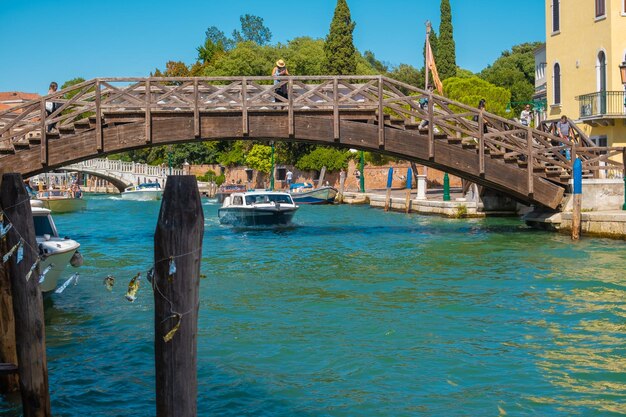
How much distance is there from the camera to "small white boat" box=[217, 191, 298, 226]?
26125 millimetres

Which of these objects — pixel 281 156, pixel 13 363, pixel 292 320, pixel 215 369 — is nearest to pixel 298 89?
pixel 292 320

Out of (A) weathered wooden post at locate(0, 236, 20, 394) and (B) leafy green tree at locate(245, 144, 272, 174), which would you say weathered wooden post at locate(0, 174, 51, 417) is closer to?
(A) weathered wooden post at locate(0, 236, 20, 394)

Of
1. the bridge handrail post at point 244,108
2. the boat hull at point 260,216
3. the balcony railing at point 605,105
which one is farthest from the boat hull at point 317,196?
the bridge handrail post at point 244,108

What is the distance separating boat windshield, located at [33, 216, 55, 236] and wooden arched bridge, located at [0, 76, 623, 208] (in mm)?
5671

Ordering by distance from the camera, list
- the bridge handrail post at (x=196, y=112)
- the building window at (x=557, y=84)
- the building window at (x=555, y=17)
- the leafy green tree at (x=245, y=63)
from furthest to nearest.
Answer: the leafy green tree at (x=245, y=63)
the building window at (x=557, y=84)
the building window at (x=555, y=17)
the bridge handrail post at (x=196, y=112)

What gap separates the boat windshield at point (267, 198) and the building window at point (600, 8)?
1174cm

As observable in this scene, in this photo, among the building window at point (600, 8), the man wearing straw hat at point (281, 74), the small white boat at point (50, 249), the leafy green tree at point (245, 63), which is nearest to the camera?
the small white boat at point (50, 249)

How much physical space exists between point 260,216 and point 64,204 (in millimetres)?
16271

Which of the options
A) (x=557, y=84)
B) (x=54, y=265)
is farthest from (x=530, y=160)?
(x=557, y=84)

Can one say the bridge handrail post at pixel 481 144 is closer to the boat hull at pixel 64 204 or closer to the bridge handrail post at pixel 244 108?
the bridge handrail post at pixel 244 108

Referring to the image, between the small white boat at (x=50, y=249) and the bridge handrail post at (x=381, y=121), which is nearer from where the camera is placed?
the small white boat at (x=50, y=249)

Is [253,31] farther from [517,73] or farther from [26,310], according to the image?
[26,310]

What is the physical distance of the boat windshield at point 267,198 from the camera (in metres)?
27.0

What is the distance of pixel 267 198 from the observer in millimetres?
27219
